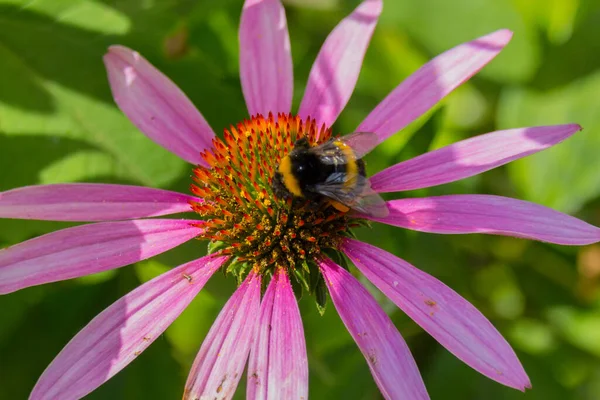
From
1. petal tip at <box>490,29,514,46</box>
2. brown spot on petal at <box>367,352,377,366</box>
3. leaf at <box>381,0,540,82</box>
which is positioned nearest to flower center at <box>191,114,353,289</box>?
brown spot on petal at <box>367,352,377,366</box>

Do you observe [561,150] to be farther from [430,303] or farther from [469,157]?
[430,303]

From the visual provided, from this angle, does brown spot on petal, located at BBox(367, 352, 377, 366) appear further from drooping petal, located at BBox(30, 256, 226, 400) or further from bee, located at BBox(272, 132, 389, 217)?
drooping petal, located at BBox(30, 256, 226, 400)

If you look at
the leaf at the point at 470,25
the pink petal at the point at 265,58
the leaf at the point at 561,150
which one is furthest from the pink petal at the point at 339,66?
the leaf at the point at 470,25

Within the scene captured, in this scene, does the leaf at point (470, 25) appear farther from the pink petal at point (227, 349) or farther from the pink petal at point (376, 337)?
the pink petal at point (227, 349)

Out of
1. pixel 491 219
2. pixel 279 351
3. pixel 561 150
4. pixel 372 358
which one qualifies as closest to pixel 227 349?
pixel 279 351

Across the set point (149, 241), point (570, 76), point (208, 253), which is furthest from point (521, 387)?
point (570, 76)
